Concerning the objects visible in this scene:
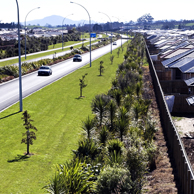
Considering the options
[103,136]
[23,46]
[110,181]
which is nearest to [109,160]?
[110,181]

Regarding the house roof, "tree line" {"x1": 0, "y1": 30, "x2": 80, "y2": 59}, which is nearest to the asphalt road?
the house roof

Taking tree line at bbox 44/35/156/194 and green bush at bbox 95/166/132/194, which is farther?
tree line at bbox 44/35/156/194

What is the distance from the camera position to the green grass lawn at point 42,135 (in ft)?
49.7

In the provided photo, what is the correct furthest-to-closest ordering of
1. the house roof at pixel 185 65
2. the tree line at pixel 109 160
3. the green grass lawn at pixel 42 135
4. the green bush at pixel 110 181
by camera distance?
1. the house roof at pixel 185 65
2. the green grass lawn at pixel 42 135
3. the tree line at pixel 109 160
4. the green bush at pixel 110 181

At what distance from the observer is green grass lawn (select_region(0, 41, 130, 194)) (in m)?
15.2

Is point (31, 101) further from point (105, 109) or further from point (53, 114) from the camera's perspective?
point (105, 109)

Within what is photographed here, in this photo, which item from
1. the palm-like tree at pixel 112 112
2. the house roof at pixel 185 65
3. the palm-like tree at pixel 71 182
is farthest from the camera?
the house roof at pixel 185 65

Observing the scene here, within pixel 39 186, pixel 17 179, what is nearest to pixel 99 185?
pixel 39 186

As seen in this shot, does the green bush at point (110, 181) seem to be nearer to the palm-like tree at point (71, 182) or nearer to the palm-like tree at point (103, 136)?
the palm-like tree at point (71, 182)

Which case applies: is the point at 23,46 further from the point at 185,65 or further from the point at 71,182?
the point at 71,182

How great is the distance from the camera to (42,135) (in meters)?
21.7

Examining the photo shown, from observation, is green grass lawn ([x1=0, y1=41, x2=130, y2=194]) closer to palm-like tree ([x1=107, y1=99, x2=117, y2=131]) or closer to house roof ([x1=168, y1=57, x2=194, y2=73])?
palm-like tree ([x1=107, y1=99, x2=117, y2=131])

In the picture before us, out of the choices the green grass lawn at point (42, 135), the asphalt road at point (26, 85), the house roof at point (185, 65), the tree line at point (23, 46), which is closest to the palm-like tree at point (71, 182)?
the green grass lawn at point (42, 135)

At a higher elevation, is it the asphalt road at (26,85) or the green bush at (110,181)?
the green bush at (110,181)
